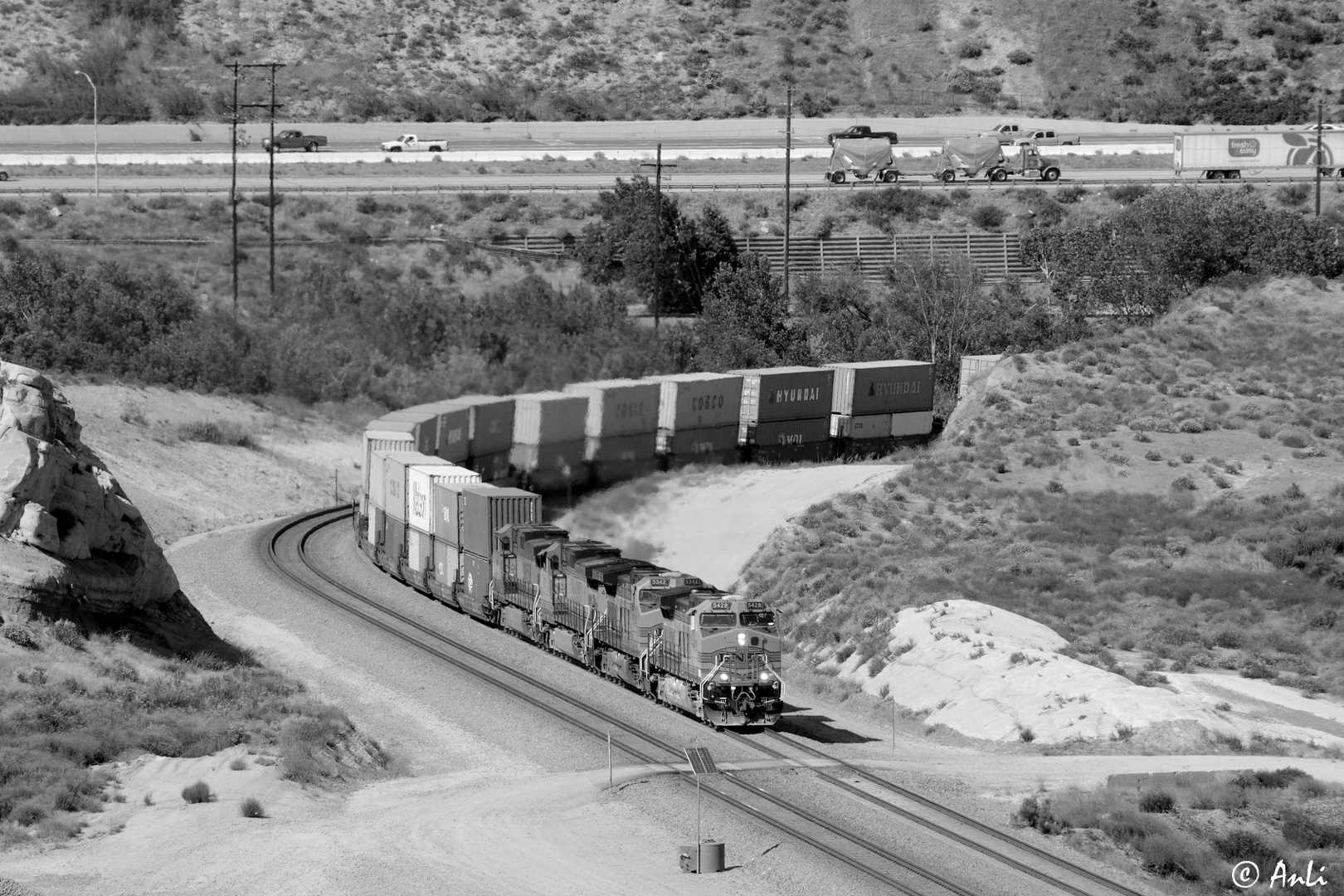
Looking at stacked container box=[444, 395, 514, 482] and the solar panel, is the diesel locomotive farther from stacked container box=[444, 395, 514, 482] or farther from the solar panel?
stacked container box=[444, 395, 514, 482]

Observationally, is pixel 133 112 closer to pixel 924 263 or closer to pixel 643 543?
pixel 924 263

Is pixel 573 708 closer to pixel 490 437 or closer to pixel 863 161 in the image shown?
pixel 490 437

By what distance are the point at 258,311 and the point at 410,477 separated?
4294 cm

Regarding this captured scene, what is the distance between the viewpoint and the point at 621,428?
59.2 meters

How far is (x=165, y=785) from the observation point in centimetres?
2683

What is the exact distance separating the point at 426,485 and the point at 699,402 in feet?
58.2

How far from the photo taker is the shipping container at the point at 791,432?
2478 inches

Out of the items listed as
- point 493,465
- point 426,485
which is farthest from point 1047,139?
point 426,485

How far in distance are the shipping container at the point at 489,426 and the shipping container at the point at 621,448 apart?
287 cm

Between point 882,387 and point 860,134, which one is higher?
point 860,134

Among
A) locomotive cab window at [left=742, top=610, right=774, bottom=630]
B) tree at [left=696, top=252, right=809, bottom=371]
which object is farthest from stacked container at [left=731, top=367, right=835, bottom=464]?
locomotive cab window at [left=742, top=610, right=774, bottom=630]

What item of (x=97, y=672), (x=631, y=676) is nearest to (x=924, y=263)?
(x=631, y=676)

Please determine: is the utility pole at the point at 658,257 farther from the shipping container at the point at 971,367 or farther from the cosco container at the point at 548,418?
the cosco container at the point at 548,418

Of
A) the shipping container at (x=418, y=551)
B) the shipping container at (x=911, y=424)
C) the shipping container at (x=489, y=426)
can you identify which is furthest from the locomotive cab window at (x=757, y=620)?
the shipping container at (x=911, y=424)
